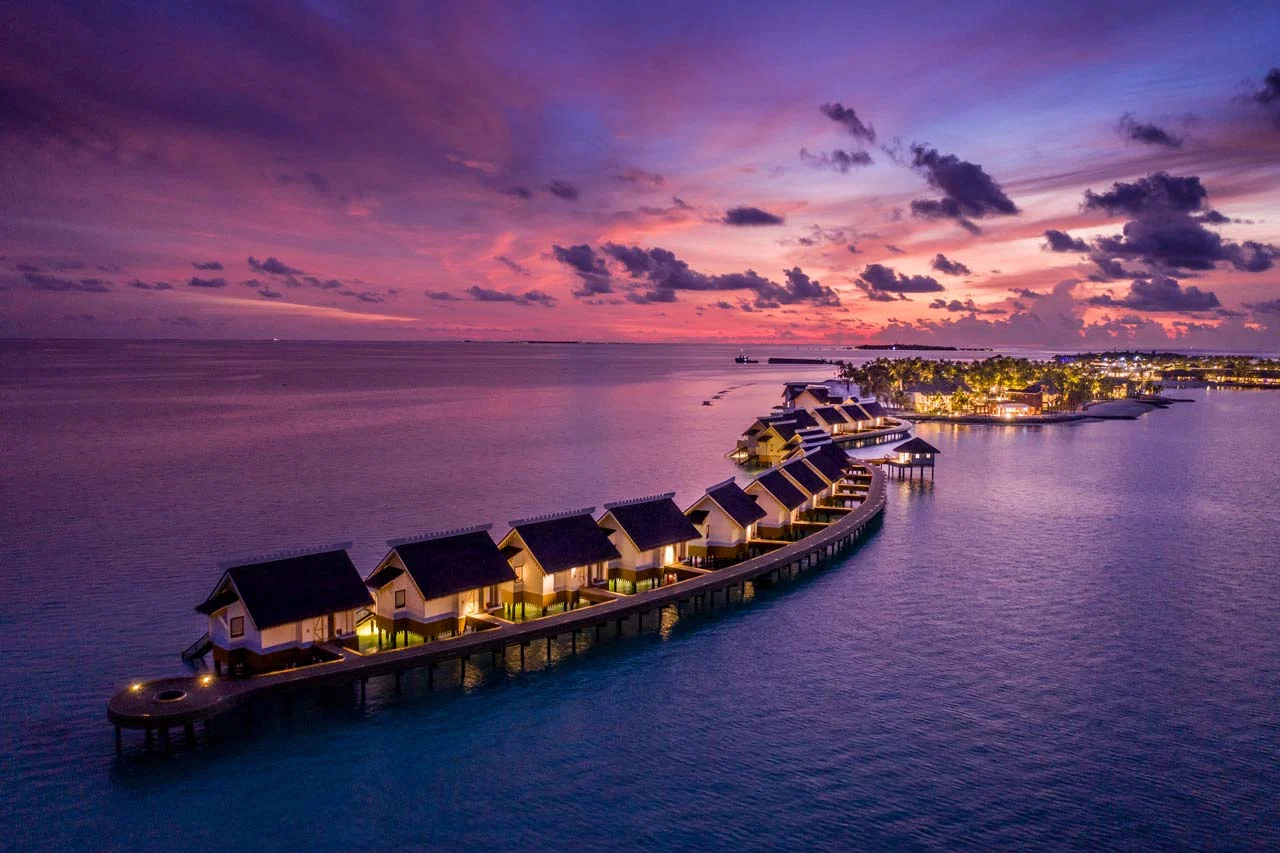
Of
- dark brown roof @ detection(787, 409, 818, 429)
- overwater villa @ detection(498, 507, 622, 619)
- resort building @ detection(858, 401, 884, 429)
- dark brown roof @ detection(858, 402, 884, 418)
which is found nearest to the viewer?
overwater villa @ detection(498, 507, 622, 619)

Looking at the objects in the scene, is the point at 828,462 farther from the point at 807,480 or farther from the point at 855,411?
the point at 855,411

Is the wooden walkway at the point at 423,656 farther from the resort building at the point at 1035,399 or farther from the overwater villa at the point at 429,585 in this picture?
the resort building at the point at 1035,399

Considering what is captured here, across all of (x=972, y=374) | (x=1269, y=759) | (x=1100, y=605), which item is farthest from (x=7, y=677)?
(x=972, y=374)

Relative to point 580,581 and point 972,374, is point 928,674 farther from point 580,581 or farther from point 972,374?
point 972,374

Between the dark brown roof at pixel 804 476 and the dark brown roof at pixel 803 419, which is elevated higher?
the dark brown roof at pixel 803 419

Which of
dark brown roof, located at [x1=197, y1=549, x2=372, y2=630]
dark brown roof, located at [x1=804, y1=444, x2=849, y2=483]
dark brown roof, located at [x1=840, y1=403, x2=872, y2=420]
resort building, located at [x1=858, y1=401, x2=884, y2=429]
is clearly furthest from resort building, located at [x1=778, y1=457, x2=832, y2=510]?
resort building, located at [x1=858, y1=401, x2=884, y2=429]

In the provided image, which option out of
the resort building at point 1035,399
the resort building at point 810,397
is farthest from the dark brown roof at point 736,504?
the resort building at point 1035,399

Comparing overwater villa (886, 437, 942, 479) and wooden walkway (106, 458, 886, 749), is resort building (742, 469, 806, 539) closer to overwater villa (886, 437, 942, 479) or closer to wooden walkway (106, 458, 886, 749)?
wooden walkway (106, 458, 886, 749)
